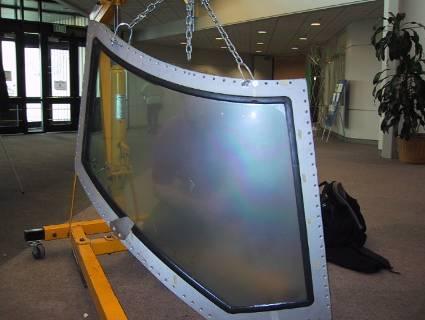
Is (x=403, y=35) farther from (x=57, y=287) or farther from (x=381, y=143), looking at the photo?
(x=57, y=287)

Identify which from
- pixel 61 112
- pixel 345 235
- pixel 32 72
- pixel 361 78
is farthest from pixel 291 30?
pixel 345 235

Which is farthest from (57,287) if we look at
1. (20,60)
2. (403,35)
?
(20,60)

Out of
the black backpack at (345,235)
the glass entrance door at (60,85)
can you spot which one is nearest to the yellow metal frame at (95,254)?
the black backpack at (345,235)

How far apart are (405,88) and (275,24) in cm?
407

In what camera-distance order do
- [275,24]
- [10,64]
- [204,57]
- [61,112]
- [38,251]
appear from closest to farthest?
1. [38,251]
2. [275,24]
3. [10,64]
4. [61,112]
5. [204,57]

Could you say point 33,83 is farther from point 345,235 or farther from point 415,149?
point 345,235

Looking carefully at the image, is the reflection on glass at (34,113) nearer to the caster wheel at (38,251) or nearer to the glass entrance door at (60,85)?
the glass entrance door at (60,85)

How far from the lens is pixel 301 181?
1.23 meters

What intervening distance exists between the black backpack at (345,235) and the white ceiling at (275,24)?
5.31 meters

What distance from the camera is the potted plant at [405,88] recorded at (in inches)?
242

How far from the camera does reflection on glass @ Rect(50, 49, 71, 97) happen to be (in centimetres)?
1073

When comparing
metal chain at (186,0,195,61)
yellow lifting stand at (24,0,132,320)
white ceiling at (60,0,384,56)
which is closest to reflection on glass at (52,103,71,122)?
white ceiling at (60,0,384,56)

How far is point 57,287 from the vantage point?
2.41 meters

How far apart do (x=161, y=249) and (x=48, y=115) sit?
10.3 meters
